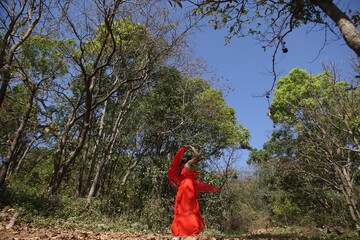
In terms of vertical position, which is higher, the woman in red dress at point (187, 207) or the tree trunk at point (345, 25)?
the tree trunk at point (345, 25)

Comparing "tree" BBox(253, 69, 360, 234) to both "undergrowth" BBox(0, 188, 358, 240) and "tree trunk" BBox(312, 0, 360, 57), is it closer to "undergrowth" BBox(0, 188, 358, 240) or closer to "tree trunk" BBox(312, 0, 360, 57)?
"undergrowth" BBox(0, 188, 358, 240)

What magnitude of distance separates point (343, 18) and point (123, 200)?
11.6 m

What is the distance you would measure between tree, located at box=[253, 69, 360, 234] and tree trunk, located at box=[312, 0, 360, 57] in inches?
310

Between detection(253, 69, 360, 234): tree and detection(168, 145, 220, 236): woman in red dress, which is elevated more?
detection(253, 69, 360, 234): tree

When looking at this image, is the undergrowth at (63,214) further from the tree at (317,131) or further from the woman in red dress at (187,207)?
the tree at (317,131)

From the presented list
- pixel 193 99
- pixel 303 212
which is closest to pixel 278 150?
pixel 303 212

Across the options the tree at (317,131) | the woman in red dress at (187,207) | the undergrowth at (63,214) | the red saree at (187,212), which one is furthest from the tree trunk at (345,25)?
the tree at (317,131)

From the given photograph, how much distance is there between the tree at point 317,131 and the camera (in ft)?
38.3

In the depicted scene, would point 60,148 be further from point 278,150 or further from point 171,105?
point 278,150

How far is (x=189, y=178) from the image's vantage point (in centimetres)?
555

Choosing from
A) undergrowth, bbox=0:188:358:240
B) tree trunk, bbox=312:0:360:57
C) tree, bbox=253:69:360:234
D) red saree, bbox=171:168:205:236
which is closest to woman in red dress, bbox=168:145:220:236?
red saree, bbox=171:168:205:236

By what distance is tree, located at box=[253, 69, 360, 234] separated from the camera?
11.7 metres

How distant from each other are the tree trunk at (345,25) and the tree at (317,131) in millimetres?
7876

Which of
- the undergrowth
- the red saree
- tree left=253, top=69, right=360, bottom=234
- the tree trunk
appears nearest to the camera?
the tree trunk
